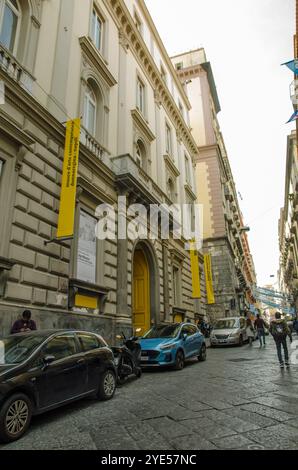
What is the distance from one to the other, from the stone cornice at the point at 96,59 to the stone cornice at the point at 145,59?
4354mm

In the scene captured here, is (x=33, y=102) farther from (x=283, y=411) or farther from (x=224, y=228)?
(x=224, y=228)

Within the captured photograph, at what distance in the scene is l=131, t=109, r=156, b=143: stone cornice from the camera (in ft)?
56.7

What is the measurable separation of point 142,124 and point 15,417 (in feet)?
53.1

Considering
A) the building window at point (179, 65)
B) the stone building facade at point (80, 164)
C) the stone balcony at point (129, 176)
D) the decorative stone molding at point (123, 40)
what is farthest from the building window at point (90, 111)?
the building window at point (179, 65)

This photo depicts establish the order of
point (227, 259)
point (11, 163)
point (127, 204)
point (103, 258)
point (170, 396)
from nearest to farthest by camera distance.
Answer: point (170, 396)
point (11, 163)
point (103, 258)
point (127, 204)
point (227, 259)

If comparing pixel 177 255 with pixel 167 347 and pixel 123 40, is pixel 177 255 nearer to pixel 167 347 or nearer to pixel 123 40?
pixel 167 347

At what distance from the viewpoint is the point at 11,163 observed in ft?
28.2

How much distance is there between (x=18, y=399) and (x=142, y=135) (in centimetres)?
1598

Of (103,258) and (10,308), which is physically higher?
(103,258)

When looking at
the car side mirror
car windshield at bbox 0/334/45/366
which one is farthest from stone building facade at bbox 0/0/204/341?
the car side mirror

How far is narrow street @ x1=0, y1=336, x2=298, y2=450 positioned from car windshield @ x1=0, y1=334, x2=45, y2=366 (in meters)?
0.97

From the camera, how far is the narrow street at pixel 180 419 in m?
3.83
